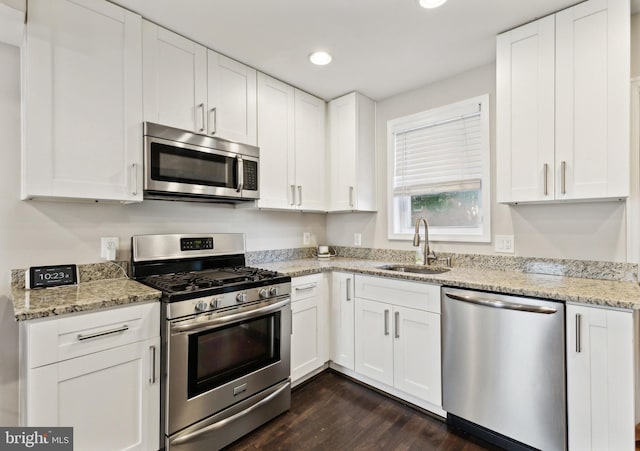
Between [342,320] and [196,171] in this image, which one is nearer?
[196,171]

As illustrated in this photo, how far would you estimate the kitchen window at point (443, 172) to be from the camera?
246 cm

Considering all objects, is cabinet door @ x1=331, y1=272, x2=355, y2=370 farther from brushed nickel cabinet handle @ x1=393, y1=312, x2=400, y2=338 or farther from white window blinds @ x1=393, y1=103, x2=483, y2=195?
white window blinds @ x1=393, y1=103, x2=483, y2=195

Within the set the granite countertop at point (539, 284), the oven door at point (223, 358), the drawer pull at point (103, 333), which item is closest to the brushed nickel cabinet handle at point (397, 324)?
the granite countertop at point (539, 284)

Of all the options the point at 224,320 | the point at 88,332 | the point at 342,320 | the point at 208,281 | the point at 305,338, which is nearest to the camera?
the point at 88,332

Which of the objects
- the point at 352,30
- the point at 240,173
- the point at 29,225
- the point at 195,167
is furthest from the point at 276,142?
the point at 29,225

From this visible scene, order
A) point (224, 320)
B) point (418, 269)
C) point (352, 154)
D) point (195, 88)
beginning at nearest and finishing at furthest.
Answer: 1. point (224, 320)
2. point (195, 88)
3. point (418, 269)
4. point (352, 154)

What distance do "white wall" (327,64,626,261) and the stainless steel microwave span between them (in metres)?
1.25

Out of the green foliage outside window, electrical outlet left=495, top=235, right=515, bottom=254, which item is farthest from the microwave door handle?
electrical outlet left=495, top=235, right=515, bottom=254

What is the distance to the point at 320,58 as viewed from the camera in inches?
89.9

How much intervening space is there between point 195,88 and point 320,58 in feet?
2.95

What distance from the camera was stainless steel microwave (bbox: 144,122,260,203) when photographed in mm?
1868

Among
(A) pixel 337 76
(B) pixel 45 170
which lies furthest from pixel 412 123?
(B) pixel 45 170

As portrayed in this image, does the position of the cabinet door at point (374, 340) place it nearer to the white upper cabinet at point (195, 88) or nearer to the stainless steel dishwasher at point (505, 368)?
the stainless steel dishwasher at point (505, 368)

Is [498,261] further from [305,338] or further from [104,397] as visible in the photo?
[104,397]
